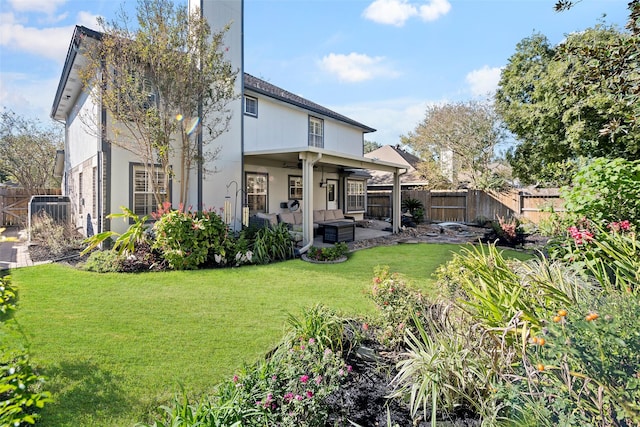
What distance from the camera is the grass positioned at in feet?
10.1

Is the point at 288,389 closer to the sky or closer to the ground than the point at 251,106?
closer to the ground

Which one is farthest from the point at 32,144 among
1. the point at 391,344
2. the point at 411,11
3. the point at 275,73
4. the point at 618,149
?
the point at 618,149

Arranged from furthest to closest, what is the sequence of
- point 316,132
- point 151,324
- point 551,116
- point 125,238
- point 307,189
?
1. point 316,132
2. point 551,116
3. point 307,189
4. point 125,238
5. point 151,324

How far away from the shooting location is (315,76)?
560 inches

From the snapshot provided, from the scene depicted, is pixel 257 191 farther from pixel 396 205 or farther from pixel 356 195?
pixel 356 195

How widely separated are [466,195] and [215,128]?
1492 cm

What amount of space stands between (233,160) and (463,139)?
60.5 feet

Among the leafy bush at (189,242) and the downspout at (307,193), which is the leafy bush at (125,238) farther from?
the downspout at (307,193)

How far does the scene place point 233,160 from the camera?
11812mm

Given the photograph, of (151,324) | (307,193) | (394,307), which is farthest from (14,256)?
(394,307)

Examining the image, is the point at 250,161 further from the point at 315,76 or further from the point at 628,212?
the point at 628,212

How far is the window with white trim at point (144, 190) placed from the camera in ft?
32.9

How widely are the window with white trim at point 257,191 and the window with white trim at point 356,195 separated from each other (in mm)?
6258

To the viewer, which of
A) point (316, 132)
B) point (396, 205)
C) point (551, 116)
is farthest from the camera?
point (316, 132)
